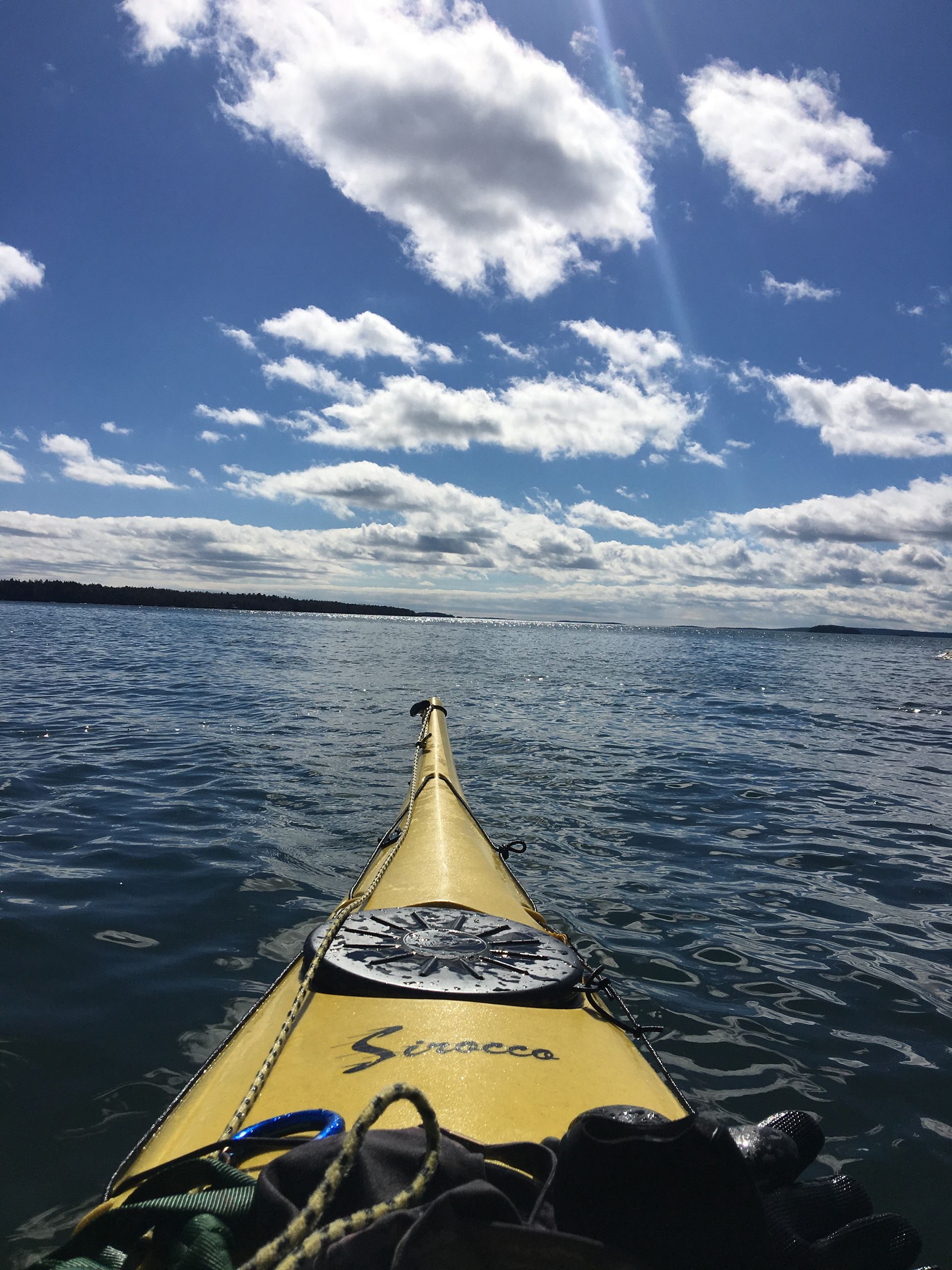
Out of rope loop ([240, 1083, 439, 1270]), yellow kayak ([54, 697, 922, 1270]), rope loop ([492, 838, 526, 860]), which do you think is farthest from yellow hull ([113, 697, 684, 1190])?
rope loop ([492, 838, 526, 860])

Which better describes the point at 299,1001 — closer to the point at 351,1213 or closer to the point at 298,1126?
the point at 298,1126

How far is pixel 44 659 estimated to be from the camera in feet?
80.0

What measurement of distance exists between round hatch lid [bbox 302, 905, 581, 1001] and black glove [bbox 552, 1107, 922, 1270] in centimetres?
140

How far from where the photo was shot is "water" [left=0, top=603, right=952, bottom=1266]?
330 centimetres

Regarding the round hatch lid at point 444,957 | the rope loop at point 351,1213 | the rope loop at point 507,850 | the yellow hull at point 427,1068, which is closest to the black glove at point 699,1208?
the rope loop at point 351,1213

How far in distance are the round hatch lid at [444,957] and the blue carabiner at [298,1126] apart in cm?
85

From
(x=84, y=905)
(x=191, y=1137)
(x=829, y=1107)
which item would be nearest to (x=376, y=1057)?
(x=191, y=1137)

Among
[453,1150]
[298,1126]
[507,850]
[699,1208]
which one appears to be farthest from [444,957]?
[507,850]

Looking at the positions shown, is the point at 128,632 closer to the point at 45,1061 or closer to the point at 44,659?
the point at 44,659

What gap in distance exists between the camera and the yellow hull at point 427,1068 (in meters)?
2.19

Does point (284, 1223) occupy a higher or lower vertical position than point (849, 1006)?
higher

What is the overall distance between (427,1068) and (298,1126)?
49 cm

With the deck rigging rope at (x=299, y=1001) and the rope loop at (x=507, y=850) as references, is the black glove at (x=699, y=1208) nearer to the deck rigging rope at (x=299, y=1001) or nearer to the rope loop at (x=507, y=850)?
the deck rigging rope at (x=299, y=1001)

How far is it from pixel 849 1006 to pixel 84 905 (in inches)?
207
